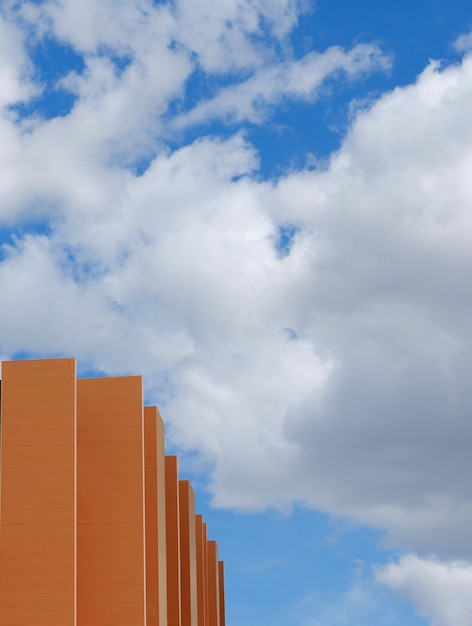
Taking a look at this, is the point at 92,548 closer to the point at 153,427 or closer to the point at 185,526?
the point at 153,427

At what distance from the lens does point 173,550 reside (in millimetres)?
44000

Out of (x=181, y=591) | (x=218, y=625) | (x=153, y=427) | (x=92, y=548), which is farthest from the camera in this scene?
(x=218, y=625)

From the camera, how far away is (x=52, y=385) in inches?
1307

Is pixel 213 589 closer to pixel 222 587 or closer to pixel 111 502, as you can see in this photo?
pixel 222 587

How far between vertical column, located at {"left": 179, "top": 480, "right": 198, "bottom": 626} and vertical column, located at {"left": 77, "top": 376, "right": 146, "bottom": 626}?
1469 centimetres

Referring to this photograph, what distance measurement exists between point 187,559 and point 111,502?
15.1 meters

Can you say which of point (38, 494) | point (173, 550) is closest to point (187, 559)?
point (173, 550)

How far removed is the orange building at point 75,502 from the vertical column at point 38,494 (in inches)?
1.1

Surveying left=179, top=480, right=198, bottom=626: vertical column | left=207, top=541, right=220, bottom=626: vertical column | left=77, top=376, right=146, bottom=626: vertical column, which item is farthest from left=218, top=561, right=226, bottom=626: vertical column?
left=77, top=376, right=146, bottom=626: vertical column

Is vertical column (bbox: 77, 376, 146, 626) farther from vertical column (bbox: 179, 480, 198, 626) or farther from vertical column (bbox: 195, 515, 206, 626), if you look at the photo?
vertical column (bbox: 195, 515, 206, 626)

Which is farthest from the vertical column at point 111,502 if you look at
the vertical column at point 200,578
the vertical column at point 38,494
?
the vertical column at point 200,578

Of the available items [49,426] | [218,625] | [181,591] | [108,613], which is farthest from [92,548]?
[218,625]

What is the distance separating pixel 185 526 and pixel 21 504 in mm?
17722

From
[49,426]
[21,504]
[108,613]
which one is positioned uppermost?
[49,426]
